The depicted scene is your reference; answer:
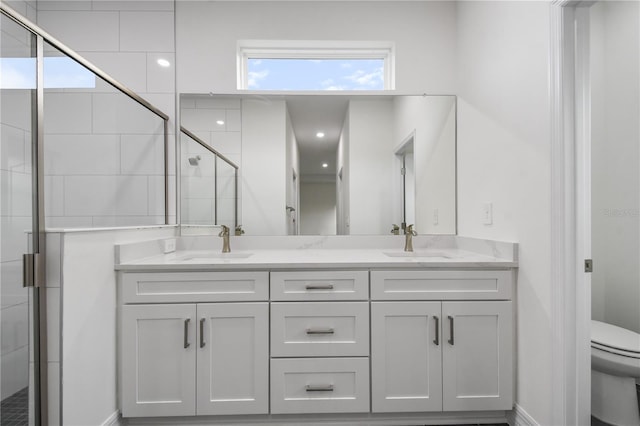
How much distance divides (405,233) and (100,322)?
1748 millimetres

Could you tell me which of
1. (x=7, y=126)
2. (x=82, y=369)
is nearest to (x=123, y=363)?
(x=82, y=369)

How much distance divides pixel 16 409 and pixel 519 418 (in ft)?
6.92

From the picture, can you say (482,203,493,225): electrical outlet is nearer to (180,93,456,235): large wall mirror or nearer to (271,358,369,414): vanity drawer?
(180,93,456,235): large wall mirror

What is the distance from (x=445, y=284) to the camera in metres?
1.50

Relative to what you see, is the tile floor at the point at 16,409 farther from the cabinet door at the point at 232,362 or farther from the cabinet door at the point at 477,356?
the cabinet door at the point at 477,356

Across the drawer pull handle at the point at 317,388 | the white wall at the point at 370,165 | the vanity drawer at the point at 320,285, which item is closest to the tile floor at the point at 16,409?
the vanity drawer at the point at 320,285

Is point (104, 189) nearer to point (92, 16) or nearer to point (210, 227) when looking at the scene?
point (210, 227)

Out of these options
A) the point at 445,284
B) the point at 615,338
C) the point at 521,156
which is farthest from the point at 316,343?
the point at 615,338

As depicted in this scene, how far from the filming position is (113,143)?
1.85 meters

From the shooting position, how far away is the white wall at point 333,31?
81.7 inches

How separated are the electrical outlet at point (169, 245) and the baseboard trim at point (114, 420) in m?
0.82

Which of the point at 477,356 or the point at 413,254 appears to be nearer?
the point at 477,356

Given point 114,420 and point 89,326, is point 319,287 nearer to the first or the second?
point 89,326

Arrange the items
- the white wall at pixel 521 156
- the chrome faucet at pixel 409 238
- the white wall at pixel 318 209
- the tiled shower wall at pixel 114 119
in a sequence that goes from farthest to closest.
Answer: the white wall at pixel 318 209 → the chrome faucet at pixel 409 238 → the tiled shower wall at pixel 114 119 → the white wall at pixel 521 156
